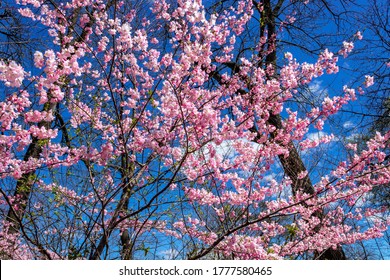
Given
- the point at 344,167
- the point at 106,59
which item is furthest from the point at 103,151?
the point at 344,167

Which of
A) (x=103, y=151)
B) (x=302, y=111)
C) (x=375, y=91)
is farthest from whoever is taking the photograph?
(x=375, y=91)

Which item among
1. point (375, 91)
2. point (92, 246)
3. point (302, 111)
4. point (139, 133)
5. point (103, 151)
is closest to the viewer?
point (103, 151)

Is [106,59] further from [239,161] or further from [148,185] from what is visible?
[239,161]

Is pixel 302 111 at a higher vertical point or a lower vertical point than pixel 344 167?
higher

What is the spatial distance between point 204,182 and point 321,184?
4.13 ft

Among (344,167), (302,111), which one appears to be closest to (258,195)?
(344,167)

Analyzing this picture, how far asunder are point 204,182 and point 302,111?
3.70 meters

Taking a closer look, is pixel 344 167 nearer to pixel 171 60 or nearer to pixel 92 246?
pixel 171 60

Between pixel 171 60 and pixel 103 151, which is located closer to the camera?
pixel 103 151

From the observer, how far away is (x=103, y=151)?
3.23 metres

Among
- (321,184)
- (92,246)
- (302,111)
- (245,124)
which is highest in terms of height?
(302,111)

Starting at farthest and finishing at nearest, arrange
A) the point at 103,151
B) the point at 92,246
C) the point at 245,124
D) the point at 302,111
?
the point at 302,111 < the point at 245,124 < the point at 92,246 < the point at 103,151

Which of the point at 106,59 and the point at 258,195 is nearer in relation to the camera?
the point at 258,195

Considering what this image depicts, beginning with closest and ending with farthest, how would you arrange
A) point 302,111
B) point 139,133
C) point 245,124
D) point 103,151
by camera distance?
1. point 103,151
2. point 245,124
3. point 139,133
4. point 302,111
